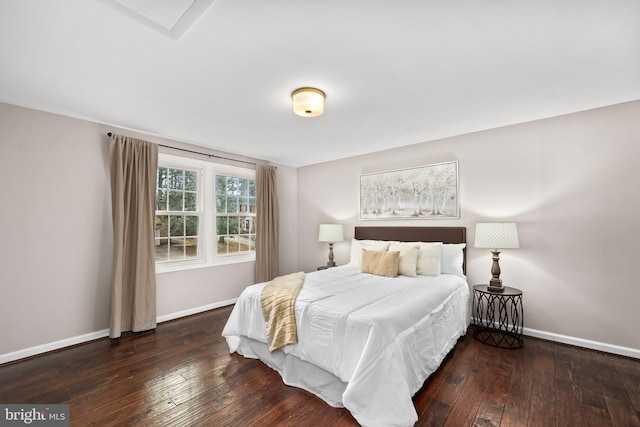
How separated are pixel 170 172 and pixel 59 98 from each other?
141cm

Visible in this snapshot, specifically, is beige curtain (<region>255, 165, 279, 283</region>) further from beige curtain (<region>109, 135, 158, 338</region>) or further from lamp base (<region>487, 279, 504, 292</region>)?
lamp base (<region>487, 279, 504, 292</region>)

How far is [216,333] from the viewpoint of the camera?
10.7 feet

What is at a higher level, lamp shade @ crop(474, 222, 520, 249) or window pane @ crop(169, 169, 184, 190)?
window pane @ crop(169, 169, 184, 190)

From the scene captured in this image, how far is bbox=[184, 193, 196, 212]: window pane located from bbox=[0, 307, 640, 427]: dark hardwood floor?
72.8 inches

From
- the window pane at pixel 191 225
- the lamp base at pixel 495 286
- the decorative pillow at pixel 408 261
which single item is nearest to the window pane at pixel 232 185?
the window pane at pixel 191 225

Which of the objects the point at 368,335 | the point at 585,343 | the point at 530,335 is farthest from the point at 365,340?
the point at 585,343

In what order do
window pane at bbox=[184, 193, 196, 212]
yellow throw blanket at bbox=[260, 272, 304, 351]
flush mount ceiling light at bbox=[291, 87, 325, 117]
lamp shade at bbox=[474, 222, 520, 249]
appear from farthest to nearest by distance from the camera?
1. window pane at bbox=[184, 193, 196, 212]
2. lamp shade at bbox=[474, 222, 520, 249]
3. flush mount ceiling light at bbox=[291, 87, 325, 117]
4. yellow throw blanket at bbox=[260, 272, 304, 351]

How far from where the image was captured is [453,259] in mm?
3379

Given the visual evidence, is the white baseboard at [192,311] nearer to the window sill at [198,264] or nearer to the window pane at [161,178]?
the window sill at [198,264]

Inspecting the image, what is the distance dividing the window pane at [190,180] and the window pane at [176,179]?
0.19 ft

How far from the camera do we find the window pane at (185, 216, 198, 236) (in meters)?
3.99

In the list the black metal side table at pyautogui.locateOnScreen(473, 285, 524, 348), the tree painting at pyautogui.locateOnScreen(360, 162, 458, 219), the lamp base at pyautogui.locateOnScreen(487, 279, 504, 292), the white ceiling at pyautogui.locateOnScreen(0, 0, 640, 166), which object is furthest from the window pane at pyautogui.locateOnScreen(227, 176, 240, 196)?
the lamp base at pyautogui.locateOnScreen(487, 279, 504, 292)

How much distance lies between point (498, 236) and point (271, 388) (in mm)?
2675

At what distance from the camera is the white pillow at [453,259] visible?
3.36m
